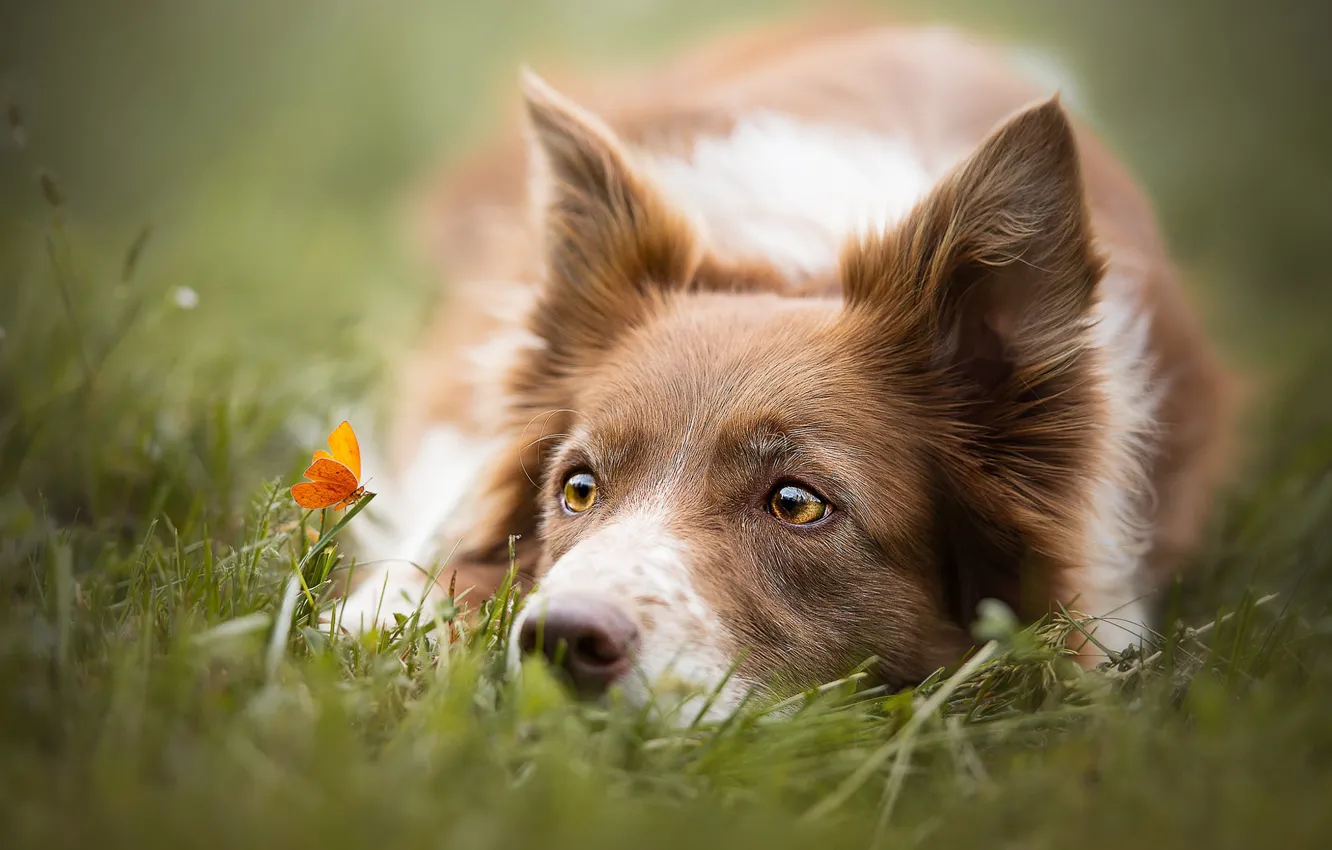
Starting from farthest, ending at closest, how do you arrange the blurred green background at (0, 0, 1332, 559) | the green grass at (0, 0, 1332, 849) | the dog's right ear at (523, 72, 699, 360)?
the blurred green background at (0, 0, 1332, 559) → the dog's right ear at (523, 72, 699, 360) → the green grass at (0, 0, 1332, 849)

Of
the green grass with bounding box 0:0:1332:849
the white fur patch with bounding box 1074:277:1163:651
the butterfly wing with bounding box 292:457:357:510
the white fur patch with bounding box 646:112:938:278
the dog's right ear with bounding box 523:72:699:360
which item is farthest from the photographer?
the white fur patch with bounding box 646:112:938:278

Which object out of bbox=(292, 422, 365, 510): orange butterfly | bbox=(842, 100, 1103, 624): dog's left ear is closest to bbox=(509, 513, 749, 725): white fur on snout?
bbox=(292, 422, 365, 510): orange butterfly

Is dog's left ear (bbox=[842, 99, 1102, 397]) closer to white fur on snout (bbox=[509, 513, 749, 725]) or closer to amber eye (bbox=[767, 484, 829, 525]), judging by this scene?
amber eye (bbox=[767, 484, 829, 525])

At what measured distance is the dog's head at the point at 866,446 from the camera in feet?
8.11

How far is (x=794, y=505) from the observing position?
2.55 metres

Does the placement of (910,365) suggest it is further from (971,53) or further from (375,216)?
(375,216)

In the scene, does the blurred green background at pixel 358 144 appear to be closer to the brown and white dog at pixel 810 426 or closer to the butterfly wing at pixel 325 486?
the brown and white dog at pixel 810 426

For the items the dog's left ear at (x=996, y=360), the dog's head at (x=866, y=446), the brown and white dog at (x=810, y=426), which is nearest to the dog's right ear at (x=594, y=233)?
the brown and white dog at (x=810, y=426)

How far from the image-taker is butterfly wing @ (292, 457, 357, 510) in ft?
7.77

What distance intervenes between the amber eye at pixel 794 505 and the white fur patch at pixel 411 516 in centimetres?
105

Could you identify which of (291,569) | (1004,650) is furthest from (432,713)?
(1004,650)

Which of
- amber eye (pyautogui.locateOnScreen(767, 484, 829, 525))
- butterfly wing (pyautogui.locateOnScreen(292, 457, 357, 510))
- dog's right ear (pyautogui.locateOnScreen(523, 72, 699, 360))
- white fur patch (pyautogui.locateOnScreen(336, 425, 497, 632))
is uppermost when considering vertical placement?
dog's right ear (pyautogui.locateOnScreen(523, 72, 699, 360))

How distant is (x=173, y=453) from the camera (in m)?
3.24

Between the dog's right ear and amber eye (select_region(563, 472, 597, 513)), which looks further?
the dog's right ear
